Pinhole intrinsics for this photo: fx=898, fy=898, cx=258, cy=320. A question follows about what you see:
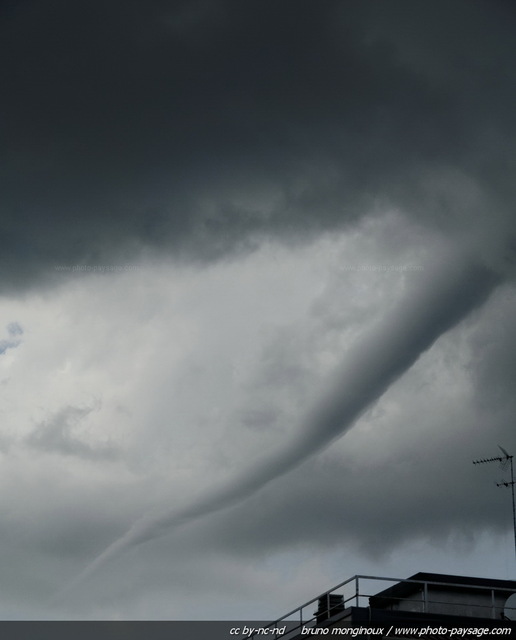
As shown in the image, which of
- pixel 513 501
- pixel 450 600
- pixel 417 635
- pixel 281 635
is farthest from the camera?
pixel 513 501

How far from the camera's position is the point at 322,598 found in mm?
42719

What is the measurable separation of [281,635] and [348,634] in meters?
5.88

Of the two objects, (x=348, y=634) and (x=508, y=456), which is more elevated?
(x=508, y=456)

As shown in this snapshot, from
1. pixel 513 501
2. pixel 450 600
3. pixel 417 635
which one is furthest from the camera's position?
pixel 513 501

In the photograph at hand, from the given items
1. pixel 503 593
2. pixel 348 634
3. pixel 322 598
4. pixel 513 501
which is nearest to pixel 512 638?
pixel 348 634

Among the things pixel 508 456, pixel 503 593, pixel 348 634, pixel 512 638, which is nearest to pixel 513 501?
pixel 508 456

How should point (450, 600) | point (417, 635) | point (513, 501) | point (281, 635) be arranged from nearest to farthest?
point (417, 635) → point (281, 635) → point (450, 600) → point (513, 501)

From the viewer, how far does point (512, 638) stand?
33375 mm

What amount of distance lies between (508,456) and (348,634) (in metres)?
20.7

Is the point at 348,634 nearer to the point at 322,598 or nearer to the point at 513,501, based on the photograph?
the point at 322,598

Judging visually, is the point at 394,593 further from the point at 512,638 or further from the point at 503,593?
the point at 512,638

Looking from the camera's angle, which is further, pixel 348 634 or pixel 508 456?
pixel 508 456

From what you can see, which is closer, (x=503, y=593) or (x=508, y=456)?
(x=503, y=593)

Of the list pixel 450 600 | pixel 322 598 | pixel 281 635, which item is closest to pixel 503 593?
pixel 450 600
